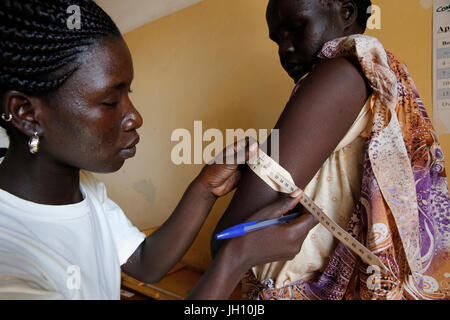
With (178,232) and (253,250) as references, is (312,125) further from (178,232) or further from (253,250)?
(178,232)

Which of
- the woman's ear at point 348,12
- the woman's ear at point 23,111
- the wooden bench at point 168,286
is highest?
the woman's ear at point 348,12

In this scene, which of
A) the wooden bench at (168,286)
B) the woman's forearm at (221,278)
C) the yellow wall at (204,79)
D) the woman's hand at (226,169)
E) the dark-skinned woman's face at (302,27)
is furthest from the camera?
the wooden bench at (168,286)

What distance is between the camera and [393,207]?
2.00ft

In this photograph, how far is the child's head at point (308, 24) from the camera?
82 centimetres

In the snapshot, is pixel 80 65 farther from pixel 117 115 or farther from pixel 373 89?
pixel 373 89

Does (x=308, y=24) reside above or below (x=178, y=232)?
above

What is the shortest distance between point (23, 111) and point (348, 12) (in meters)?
0.89

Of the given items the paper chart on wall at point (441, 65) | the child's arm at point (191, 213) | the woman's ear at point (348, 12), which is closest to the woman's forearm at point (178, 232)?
the child's arm at point (191, 213)

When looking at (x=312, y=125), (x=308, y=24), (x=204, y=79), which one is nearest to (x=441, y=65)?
(x=308, y=24)

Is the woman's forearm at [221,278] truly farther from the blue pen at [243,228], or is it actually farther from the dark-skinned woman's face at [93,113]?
the dark-skinned woman's face at [93,113]

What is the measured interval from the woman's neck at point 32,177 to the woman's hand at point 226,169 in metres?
0.34

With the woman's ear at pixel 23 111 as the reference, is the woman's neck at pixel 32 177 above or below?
below

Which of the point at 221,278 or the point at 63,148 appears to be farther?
the point at 63,148

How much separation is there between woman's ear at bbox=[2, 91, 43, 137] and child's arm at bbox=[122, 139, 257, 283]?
0.38m
